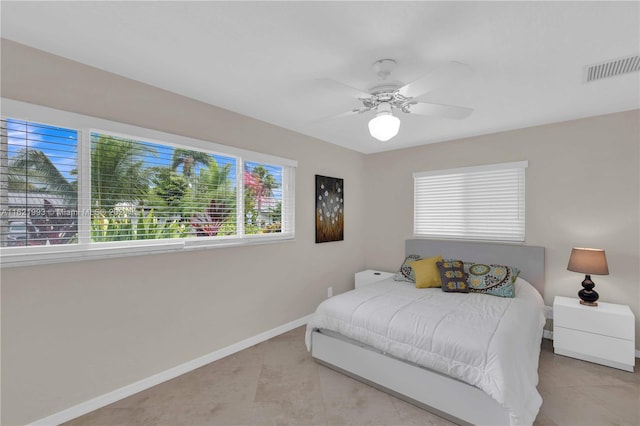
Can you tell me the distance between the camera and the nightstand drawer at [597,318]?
2676 mm

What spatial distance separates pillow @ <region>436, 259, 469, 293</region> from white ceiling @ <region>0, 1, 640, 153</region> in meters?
1.74

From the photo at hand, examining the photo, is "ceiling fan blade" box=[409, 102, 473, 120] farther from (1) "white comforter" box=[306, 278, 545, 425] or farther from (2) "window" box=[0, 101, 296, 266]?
(2) "window" box=[0, 101, 296, 266]

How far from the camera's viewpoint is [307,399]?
229 centimetres

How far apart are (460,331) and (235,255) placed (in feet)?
7.08

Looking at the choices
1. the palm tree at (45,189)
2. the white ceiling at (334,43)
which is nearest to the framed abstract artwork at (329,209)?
the white ceiling at (334,43)

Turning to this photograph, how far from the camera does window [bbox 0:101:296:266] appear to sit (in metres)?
1.91

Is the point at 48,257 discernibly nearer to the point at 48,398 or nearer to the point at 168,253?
the point at 168,253

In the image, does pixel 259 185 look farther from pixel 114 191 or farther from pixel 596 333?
pixel 596 333

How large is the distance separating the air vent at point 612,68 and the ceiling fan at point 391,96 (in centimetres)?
95

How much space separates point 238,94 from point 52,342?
7.51 feet

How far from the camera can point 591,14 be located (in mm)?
1553

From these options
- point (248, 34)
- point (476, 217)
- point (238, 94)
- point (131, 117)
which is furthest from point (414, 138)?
point (131, 117)

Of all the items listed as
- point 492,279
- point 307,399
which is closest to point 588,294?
point 492,279

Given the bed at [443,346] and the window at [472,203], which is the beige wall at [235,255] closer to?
the window at [472,203]
